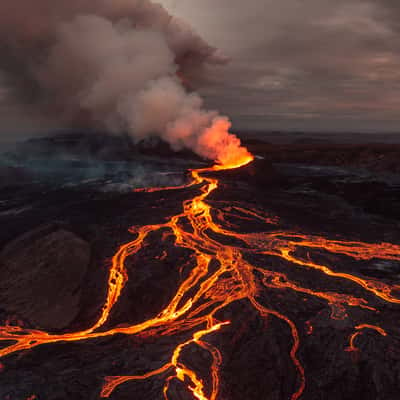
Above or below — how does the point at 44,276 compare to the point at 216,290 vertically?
below

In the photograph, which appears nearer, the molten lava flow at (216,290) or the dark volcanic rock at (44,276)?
the molten lava flow at (216,290)

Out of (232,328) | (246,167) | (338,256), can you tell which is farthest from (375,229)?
(246,167)

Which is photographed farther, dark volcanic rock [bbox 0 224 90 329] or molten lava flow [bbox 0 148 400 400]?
dark volcanic rock [bbox 0 224 90 329]

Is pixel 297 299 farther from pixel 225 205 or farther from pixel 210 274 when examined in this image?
pixel 225 205

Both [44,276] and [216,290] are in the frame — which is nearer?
[216,290]
